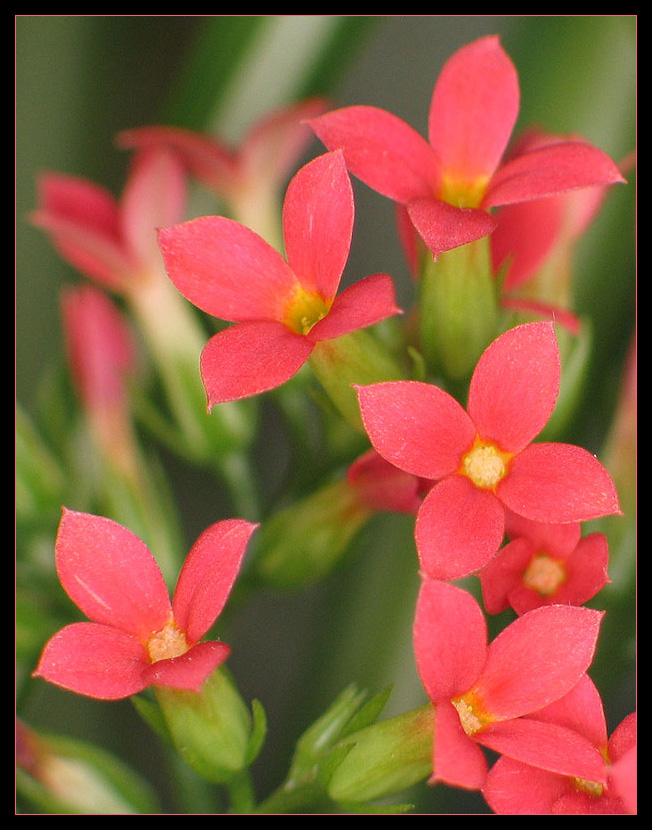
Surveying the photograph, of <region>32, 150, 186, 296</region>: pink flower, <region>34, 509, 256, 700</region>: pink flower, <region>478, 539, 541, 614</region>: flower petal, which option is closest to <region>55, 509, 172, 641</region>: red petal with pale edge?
<region>34, 509, 256, 700</region>: pink flower

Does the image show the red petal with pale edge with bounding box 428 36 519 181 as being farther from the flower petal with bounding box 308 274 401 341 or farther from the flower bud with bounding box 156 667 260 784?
the flower bud with bounding box 156 667 260 784

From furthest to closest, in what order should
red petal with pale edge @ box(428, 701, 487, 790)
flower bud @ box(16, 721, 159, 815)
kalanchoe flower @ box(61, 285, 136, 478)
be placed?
kalanchoe flower @ box(61, 285, 136, 478), flower bud @ box(16, 721, 159, 815), red petal with pale edge @ box(428, 701, 487, 790)

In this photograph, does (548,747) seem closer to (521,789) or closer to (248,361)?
(521,789)

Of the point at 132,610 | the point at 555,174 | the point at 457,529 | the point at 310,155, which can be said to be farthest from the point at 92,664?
the point at 310,155

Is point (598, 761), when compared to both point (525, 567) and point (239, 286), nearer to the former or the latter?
point (525, 567)

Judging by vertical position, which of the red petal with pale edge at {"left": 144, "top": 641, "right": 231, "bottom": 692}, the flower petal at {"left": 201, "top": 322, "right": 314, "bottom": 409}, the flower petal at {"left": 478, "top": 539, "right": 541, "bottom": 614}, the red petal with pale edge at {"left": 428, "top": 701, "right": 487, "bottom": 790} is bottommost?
the red petal with pale edge at {"left": 428, "top": 701, "right": 487, "bottom": 790}

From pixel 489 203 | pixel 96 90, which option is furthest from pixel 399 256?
pixel 489 203
